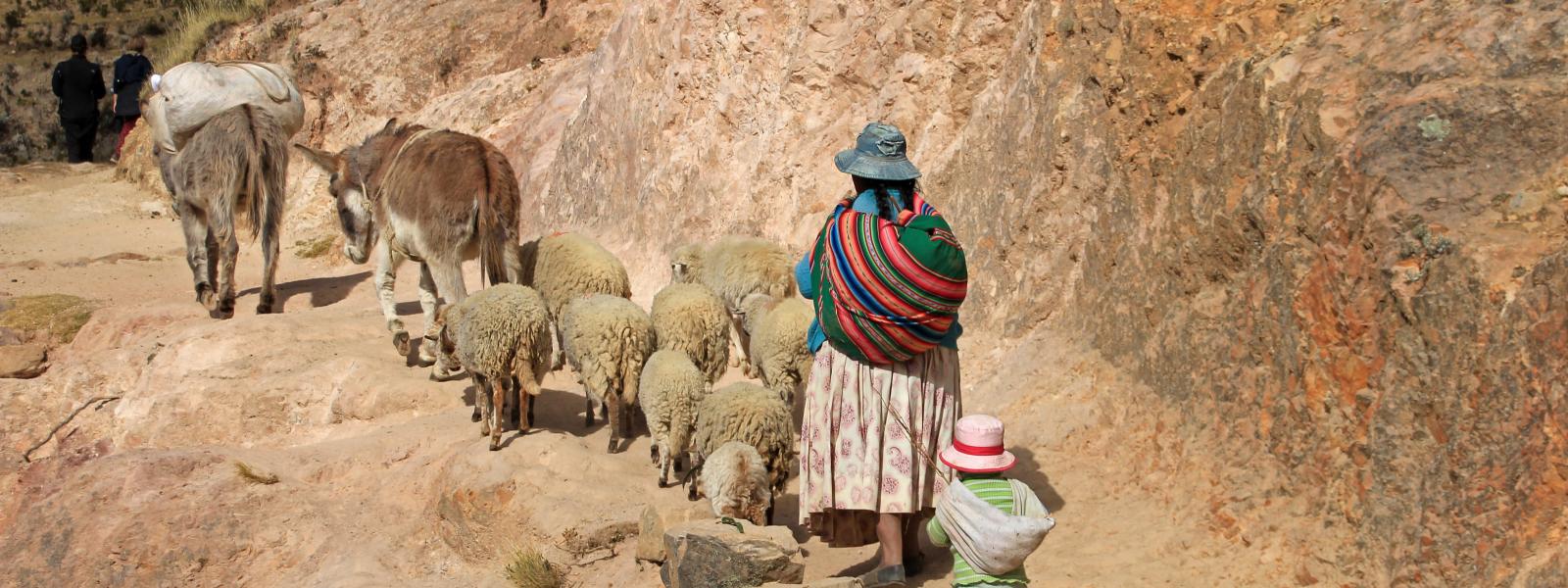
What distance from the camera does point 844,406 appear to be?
211 inches

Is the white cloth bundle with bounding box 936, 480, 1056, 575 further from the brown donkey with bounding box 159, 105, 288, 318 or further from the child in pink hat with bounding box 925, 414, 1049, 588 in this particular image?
the brown donkey with bounding box 159, 105, 288, 318

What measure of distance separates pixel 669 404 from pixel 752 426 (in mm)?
660

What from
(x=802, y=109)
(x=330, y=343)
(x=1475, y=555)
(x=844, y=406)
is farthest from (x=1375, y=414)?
(x=330, y=343)

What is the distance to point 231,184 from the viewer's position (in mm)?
11930

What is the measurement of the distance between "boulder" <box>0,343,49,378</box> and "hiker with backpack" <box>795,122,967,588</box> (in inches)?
348

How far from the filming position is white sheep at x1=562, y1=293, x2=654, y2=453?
24.5 ft

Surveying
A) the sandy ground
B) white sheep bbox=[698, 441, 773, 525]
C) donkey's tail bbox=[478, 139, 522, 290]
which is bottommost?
the sandy ground

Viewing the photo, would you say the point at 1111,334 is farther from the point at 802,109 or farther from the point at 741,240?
the point at 802,109

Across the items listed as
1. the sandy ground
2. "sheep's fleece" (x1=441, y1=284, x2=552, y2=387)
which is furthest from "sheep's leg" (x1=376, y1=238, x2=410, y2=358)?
"sheep's fleece" (x1=441, y1=284, x2=552, y2=387)

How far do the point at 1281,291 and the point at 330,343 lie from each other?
7.45 meters

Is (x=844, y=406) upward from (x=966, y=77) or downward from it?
downward

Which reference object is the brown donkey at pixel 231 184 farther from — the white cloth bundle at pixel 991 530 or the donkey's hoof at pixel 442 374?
the white cloth bundle at pixel 991 530

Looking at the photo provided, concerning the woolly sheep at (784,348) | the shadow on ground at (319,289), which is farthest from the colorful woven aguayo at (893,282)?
the shadow on ground at (319,289)

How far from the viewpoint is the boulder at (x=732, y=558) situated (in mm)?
5508
